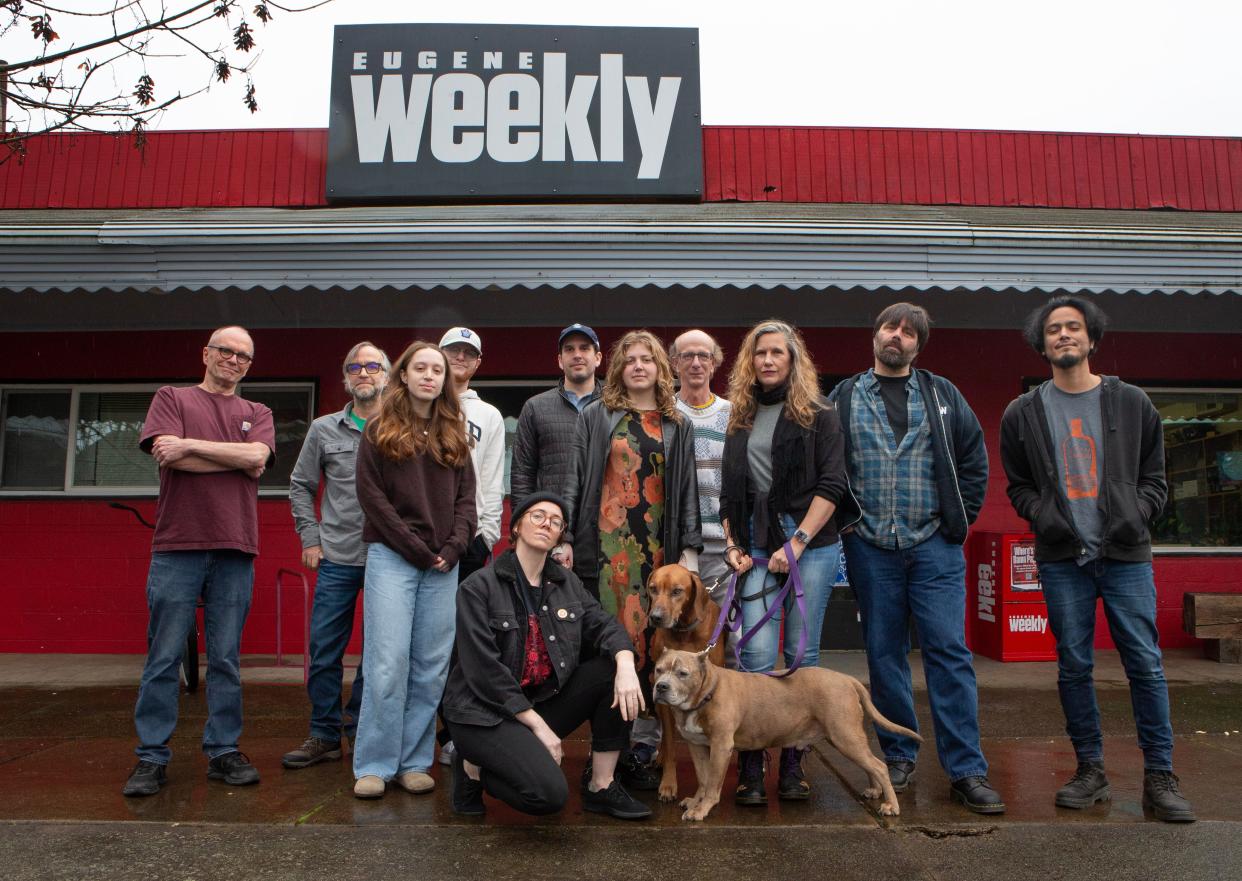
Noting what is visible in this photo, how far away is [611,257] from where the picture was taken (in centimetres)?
599

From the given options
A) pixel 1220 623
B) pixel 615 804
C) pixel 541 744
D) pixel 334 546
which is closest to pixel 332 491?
pixel 334 546

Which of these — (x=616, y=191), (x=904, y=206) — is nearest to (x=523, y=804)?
(x=616, y=191)

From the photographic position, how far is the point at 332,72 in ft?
28.0

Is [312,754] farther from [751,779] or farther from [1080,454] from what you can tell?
[1080,454]

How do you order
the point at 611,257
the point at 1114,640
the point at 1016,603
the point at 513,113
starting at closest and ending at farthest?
the point at 1114,640, the point at 611,257, the point at 1016,603, the point at 513,113

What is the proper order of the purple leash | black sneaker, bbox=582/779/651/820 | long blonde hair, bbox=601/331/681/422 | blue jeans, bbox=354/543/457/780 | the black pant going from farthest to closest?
long blonde hair, bbox=601/331/681/422, blue jeans, bbox=354/543/457/780, the purple leash, black sneaker, bbox=582/779/651/820, the black pant

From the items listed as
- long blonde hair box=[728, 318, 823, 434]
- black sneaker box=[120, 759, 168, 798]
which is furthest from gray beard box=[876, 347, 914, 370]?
black sneaker box=[120, 759, 168, 798]

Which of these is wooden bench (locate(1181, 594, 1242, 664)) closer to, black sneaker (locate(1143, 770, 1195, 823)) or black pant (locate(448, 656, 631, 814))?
black sneaker (locate(1143, 770, 1195, 823))

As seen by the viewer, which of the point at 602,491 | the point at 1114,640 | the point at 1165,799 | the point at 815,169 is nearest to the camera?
the point at 1165,799

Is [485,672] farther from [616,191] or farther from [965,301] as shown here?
[616,191]

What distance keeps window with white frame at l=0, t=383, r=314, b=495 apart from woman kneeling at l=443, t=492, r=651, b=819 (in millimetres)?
4627

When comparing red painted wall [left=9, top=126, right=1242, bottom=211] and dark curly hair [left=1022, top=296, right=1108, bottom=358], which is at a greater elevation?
red painted wall [left=9, top=126, right=1242, bottom=211]

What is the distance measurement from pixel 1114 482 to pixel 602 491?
211 centimetres

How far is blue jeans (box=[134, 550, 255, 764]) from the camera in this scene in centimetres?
392
